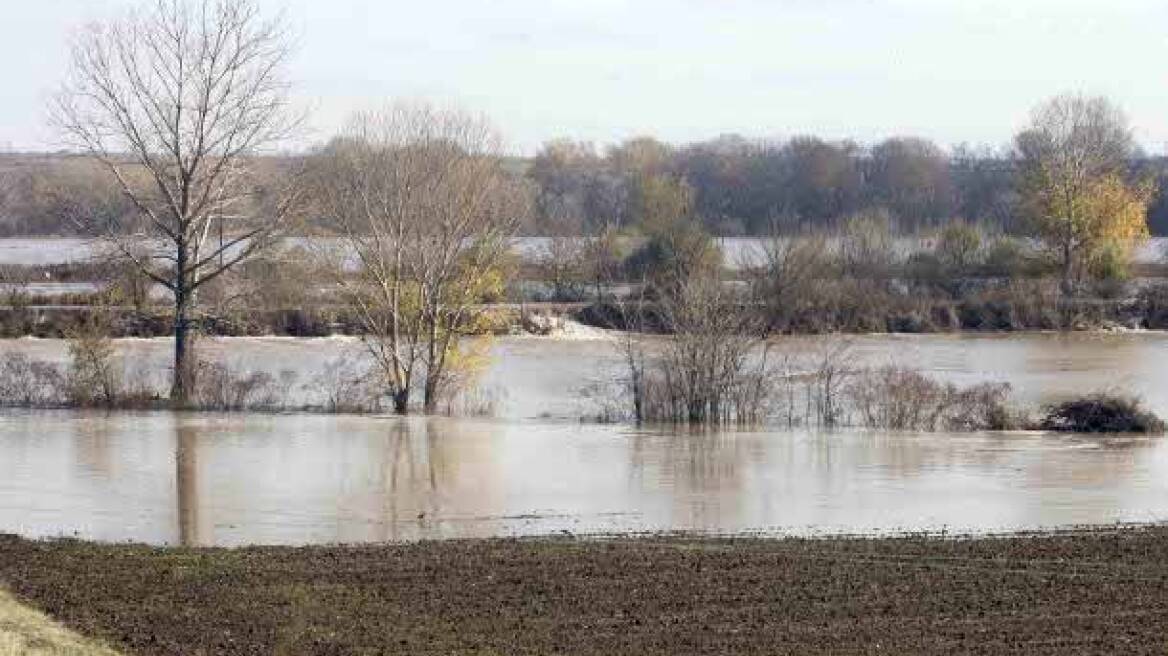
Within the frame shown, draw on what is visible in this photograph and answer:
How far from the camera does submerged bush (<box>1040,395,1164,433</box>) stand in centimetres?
3022

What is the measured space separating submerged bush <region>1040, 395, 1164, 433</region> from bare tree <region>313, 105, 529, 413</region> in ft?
37.5

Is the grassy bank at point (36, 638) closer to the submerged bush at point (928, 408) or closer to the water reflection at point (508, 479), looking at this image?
the water reflection at point (508, 479)

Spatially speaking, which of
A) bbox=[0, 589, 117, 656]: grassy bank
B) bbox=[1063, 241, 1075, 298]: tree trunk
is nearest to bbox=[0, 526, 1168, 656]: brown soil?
bbox=[0, 589, 117, 656]: grassy bank

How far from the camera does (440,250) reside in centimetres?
3344

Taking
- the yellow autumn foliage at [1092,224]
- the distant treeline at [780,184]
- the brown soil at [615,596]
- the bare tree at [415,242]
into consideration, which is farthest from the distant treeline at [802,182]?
the brown soil at [615,596]

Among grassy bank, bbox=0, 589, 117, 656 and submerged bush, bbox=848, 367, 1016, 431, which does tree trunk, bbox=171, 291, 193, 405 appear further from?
grassy bank, bbox=0, 589, 117, 656

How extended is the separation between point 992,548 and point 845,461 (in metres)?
8.89

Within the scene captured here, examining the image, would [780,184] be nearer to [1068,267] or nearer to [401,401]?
[1068,267]

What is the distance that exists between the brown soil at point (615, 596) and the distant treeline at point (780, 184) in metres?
57.4

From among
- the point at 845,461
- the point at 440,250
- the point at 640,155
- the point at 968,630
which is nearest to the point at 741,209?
the point at 640,155

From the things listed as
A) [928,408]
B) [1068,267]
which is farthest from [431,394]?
[1068,267]

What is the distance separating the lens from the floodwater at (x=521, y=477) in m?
20.2

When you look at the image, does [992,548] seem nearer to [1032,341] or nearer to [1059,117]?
[1032,341]

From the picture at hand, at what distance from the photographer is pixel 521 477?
79.9 ft
